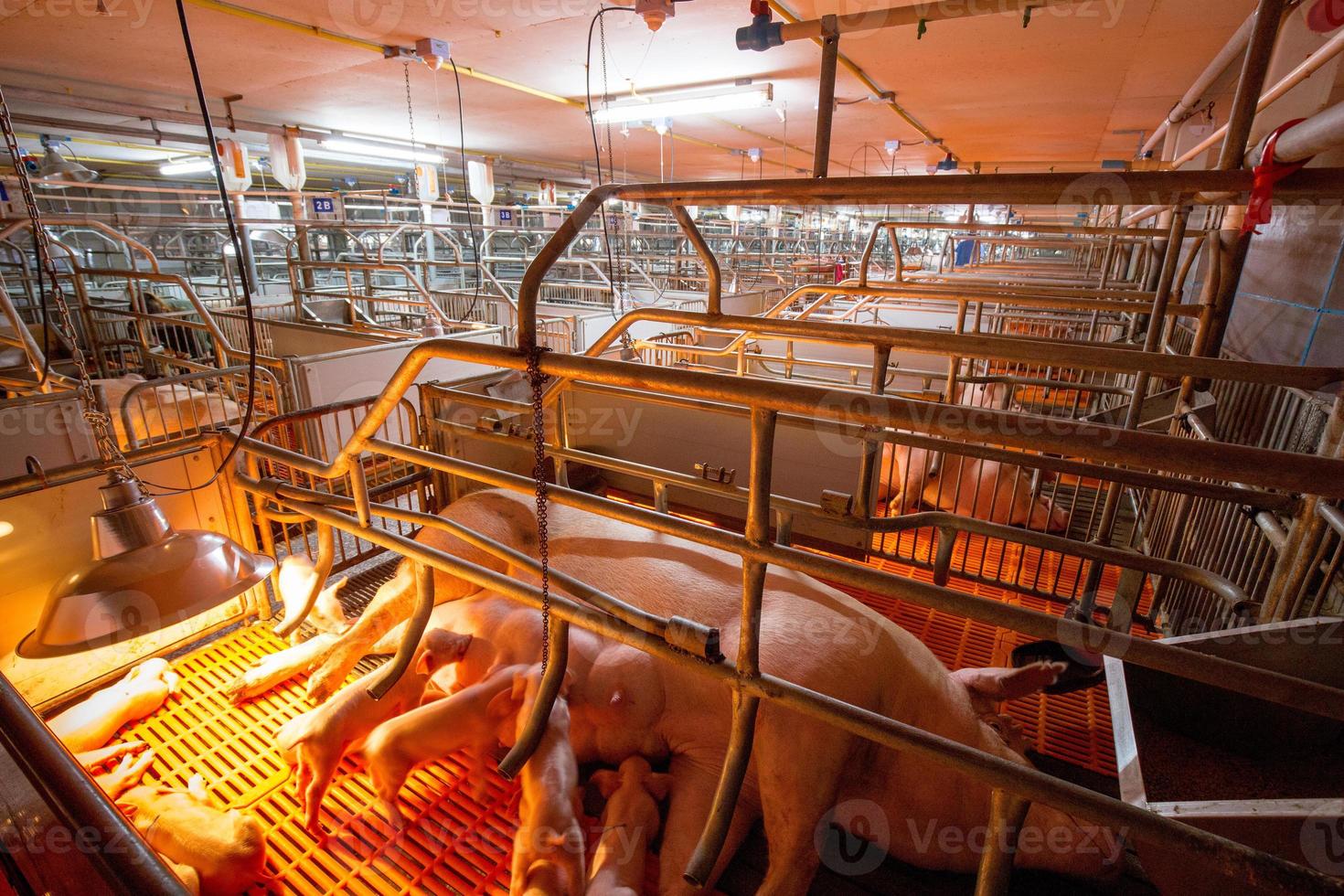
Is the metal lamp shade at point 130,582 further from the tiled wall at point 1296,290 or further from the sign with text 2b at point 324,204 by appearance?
the sign with text 2b at point 324,204

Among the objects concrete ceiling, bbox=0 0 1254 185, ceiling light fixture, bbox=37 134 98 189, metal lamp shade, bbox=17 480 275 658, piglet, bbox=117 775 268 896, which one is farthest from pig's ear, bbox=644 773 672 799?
ceiling light fixture, bbox=37 134 98 189

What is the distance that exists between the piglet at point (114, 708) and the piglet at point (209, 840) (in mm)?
613

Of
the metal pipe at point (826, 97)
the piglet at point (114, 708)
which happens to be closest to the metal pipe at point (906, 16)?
the metal pipe at point (826, 97)

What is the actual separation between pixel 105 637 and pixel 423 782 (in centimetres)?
129

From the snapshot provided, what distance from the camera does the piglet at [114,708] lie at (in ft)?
8.24

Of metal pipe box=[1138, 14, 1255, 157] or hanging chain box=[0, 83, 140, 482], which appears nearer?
hanging chain box=[0, 83, 140, 482]

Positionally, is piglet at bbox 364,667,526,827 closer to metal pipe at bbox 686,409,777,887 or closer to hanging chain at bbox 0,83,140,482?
metal pipe at bbox 686,409,777,887

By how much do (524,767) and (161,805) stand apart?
4.25 ft

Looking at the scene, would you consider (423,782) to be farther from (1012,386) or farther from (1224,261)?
(1012,386)

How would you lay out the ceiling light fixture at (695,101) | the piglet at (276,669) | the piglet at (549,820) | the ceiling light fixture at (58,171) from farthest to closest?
1. the ceiling light fixture at (58,171)
2. the ceiling light fixture at (695,101)
3. the piglet at (276,669)
4. the piglet at (549,820)

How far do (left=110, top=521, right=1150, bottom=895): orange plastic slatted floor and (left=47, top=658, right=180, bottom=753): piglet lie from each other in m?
0.08

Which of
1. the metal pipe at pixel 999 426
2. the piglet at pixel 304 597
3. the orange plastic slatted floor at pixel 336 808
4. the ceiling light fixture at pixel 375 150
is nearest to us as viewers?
the metal pipe at pixel 999 426

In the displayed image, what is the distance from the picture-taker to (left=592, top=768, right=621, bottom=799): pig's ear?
88.3 inches

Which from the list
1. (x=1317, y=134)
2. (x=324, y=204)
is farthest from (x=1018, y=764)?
(x=324, y=204)
